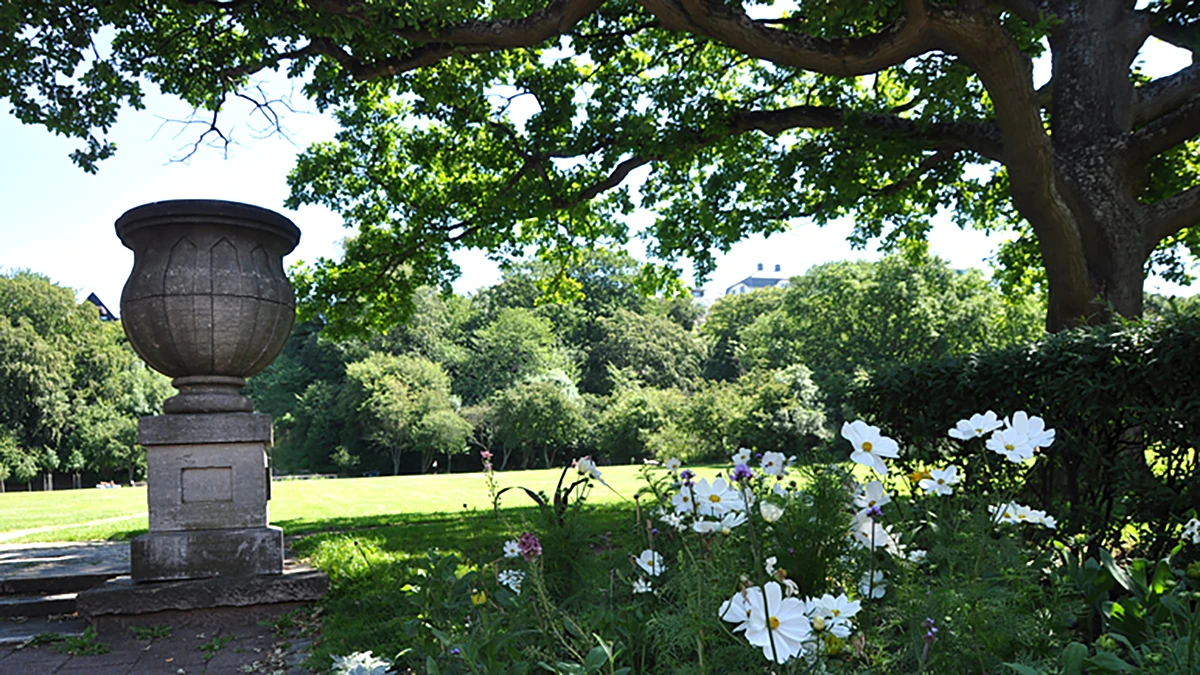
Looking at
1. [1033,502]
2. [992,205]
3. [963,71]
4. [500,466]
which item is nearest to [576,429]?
[500,466]

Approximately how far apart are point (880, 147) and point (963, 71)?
1.04 metres

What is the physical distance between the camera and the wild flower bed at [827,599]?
1.54m

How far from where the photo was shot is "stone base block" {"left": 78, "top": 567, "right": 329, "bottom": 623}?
14.7 ft

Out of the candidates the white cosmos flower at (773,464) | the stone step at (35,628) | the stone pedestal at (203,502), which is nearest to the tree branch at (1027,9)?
the white cosmos flower at (773,464)

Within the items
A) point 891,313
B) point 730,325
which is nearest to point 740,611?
point 891,313

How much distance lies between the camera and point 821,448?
284 cm

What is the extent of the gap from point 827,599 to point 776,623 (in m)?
0.27

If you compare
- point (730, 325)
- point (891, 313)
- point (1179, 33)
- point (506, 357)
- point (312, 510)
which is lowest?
point (312, 510)

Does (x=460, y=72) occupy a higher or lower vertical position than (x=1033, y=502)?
higher

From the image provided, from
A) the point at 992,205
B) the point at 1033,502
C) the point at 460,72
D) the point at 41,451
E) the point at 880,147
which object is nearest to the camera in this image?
the point at 1033,502

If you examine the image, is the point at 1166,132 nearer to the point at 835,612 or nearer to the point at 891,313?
the point at 835,612

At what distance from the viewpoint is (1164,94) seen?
753cm

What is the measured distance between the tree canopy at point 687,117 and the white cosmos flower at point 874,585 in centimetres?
522

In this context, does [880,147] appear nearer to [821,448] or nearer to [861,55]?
[861,55]
